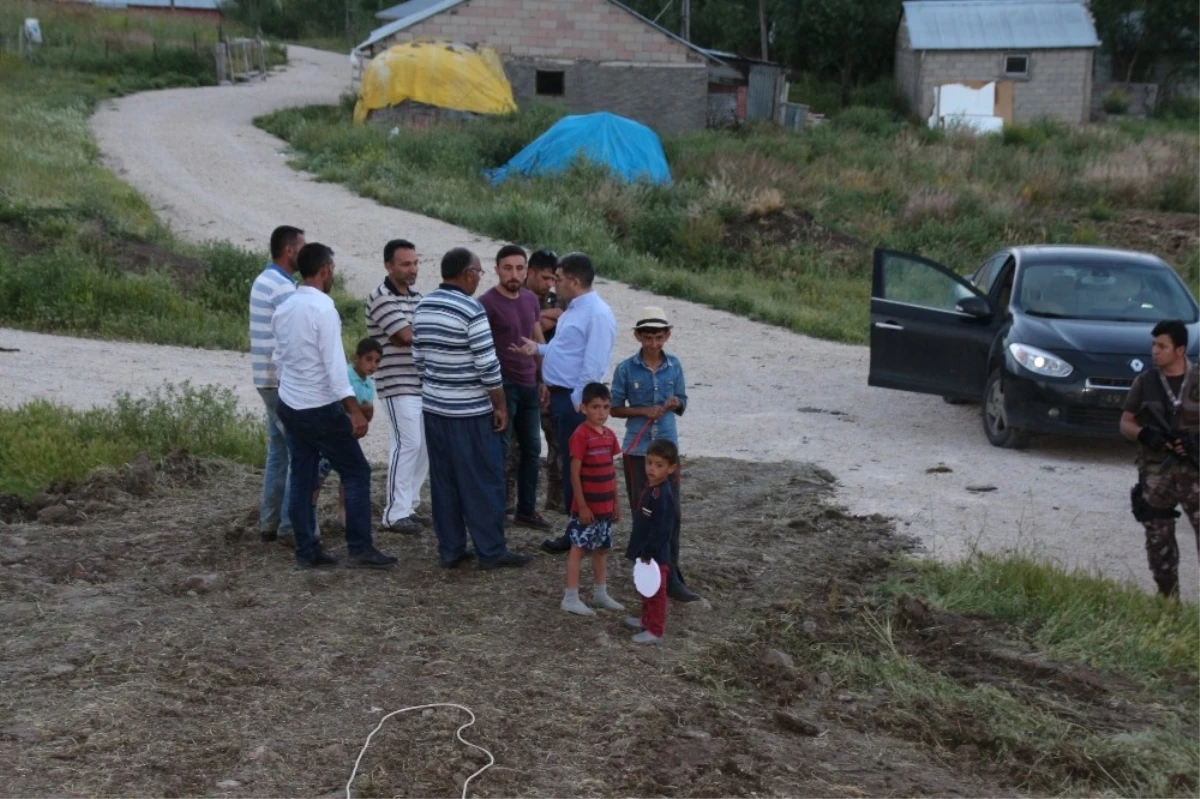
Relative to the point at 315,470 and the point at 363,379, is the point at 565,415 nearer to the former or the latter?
the point at 363,379

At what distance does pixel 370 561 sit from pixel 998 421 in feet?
20.5

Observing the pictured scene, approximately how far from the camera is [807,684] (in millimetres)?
6086

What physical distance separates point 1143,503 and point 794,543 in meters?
1.95

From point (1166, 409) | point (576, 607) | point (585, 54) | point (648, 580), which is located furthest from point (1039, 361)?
point (585, 54)

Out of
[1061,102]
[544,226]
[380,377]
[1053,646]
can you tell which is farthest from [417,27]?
[1053,646]

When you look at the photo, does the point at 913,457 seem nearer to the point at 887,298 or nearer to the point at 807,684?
the point at 887,298

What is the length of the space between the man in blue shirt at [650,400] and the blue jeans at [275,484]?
195 centimetres

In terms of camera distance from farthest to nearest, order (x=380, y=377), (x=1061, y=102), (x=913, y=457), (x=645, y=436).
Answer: (x=1061, y=102) → (x=913, y=457) → (x=380, y=377) → (x=645, y=436)

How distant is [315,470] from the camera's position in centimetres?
745

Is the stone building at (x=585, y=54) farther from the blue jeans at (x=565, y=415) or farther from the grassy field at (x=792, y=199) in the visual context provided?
the blue jeans at (x=565, y=415)

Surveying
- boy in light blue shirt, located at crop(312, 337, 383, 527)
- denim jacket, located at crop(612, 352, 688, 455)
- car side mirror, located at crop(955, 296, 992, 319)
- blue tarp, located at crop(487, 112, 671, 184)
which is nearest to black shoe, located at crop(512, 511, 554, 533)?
boy in light blue shirt, located at crop(312, 337, 383, 527)

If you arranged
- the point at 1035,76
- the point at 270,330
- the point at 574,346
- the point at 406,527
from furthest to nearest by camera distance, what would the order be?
the point at 1035,76 < the point at 406,527 < the point at 574,346 < the point at 270,330

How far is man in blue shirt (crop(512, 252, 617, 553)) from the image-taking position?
766 centimetres

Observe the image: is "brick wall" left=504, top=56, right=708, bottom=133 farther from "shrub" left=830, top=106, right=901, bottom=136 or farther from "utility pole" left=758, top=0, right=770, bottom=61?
"utility pole" left=758, top=0, right=770, bottom=61
